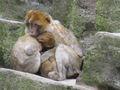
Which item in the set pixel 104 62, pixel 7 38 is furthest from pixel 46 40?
pixel 104 62

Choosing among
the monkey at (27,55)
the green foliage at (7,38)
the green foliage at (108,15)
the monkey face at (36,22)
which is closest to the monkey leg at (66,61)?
the monkey at (27,55)

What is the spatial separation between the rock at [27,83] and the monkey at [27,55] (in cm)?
24

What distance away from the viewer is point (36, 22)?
7.19 meters

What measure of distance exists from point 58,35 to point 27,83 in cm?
107

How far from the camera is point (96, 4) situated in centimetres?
939

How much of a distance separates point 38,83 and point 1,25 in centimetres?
183

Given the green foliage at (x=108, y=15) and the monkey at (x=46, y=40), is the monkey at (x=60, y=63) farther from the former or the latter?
the green foliage at (x=108, y=15)

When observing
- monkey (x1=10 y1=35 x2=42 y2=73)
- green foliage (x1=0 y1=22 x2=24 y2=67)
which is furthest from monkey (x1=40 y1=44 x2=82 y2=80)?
green foliage (x1=0 y1=22 x2=24 y2=67)

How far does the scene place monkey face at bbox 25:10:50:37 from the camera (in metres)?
7.12

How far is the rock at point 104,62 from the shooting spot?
620cm

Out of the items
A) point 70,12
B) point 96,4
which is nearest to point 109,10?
point 96,4

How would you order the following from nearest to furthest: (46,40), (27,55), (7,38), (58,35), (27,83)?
(27,83)
(27,55)
(46,40)
(58,35)
(7,38)

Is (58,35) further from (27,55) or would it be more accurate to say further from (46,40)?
(27,55)

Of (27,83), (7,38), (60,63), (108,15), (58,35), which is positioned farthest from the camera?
(108,15)
